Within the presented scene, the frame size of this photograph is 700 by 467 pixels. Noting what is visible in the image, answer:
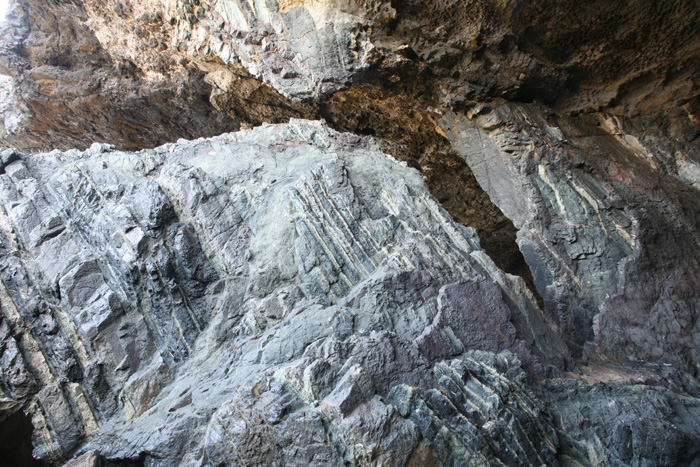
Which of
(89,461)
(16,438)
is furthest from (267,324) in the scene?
(16,438)

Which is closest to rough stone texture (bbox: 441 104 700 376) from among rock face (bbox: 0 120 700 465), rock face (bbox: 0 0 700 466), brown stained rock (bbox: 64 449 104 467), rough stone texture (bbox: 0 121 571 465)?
rock face (bbox: 0 0 700 466)

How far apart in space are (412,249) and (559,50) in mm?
4709

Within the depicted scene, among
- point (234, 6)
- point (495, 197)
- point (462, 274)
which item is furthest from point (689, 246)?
point (234, 6)

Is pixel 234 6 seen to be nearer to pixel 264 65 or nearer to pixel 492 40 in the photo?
pixel 264 65

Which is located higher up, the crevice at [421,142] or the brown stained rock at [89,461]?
the crevice at [421,142]

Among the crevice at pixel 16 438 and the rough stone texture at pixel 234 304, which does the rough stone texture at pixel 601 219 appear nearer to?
the rough stone texture at pixel 234 304

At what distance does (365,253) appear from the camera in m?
6.15

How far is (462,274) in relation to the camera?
607 cm

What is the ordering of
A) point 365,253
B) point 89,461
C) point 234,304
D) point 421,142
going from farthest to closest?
point 421,142, point 365,253, point 234,304, point 89,461

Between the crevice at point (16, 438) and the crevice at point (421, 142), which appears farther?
the crevice at point (421, 142)

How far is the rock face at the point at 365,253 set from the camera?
14.1ft

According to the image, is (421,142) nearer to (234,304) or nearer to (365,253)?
(365,253)

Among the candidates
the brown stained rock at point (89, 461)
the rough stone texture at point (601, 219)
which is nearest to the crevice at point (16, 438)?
the brown stained rock at point (89, 461)

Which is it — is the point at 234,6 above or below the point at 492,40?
above
